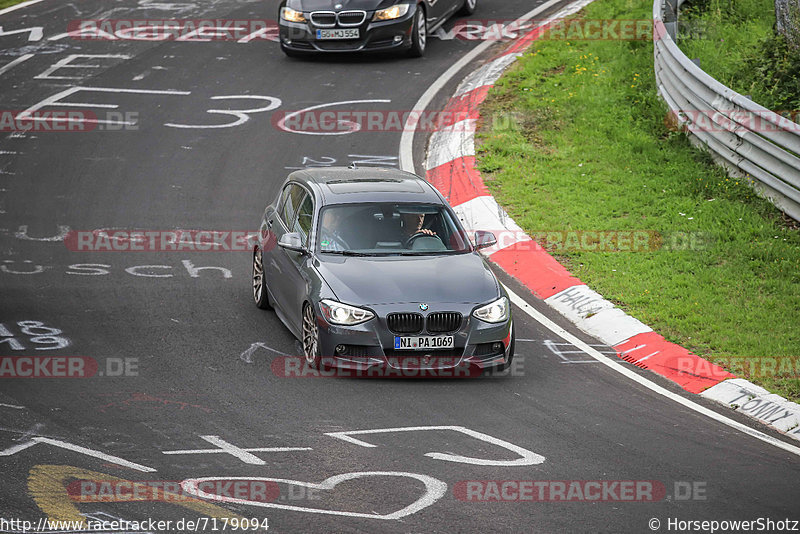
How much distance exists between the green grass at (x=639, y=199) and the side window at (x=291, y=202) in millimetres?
3503

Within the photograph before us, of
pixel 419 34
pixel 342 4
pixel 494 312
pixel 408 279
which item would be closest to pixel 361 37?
pixel 342 4

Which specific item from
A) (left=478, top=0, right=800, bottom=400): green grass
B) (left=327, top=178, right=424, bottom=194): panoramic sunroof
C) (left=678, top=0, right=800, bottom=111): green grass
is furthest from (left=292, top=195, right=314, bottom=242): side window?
(left=678, top=0, right=800, bottom=111): green grass

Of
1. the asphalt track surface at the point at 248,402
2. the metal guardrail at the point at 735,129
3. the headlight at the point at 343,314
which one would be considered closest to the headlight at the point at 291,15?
the asphalt track surface at the point at 248,402

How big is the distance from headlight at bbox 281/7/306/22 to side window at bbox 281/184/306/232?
877cm

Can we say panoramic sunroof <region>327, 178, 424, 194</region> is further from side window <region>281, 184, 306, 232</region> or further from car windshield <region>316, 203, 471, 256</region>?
side window <region>281, 184, 306, 232</region>

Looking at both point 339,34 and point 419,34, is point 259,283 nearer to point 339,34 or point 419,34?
point 339,34

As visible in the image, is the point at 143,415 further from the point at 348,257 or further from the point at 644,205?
the point at 644,205

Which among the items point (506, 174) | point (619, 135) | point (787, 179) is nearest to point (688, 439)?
point (787, 179)

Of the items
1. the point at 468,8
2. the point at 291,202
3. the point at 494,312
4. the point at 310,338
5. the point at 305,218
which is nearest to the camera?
the point at 494,312

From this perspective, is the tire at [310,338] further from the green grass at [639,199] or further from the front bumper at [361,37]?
the front bumper at [361,37]

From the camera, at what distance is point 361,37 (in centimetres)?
1986

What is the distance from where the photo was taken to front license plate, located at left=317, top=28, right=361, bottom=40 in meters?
19.8

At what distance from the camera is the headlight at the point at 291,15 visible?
65.1ft

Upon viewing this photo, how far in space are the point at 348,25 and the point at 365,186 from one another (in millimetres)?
9316
